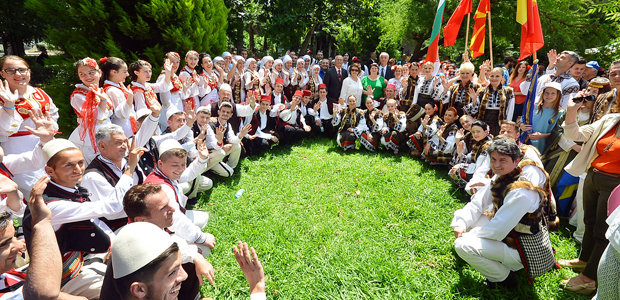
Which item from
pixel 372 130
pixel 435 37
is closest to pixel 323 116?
pixel 372 130

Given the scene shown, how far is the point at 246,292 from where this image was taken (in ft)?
10.3

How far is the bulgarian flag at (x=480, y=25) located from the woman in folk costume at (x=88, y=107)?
21.1 ft

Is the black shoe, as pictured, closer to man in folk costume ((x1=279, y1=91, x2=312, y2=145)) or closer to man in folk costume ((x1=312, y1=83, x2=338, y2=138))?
man in folk costume ((x1=279, y1=91, x2=312, y2=145))

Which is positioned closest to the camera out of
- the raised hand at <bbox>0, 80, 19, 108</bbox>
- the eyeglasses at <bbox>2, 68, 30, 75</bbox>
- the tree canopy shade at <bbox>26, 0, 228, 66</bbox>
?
the raised hand at <bbox>0, 80, 19, 108</bbox>

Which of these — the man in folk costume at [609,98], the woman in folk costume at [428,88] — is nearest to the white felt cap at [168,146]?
the man in folk costume at [609,98]

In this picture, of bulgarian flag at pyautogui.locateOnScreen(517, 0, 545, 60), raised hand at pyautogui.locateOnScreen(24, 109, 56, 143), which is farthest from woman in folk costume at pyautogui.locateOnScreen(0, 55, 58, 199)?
bulgarian flag at pyautogui.locateOnScreen(517, 0, 545, 60)

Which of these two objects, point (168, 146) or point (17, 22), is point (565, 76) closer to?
point (168, 146)

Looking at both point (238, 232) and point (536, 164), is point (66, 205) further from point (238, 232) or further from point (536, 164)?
point (536, 164)

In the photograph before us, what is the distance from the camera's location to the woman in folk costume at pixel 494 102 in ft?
17.8

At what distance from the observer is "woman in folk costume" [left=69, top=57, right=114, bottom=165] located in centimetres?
374

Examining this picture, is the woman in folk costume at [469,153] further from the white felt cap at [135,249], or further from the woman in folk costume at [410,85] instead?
the white felt cap at [135,249]

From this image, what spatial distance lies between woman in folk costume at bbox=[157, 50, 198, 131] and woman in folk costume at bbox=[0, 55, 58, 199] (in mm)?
2109

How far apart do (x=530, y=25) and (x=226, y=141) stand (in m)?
5.59

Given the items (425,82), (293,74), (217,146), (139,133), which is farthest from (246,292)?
(293,74)
